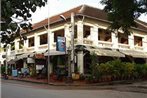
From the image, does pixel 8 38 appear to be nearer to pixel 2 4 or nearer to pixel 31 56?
pixel 2 4

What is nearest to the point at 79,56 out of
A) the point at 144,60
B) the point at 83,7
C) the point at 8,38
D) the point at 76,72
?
the point at 76,72

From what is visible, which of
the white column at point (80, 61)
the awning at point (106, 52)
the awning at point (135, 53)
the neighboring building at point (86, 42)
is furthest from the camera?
the awning at point (135, 53)

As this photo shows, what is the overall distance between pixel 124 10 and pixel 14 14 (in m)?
9.96

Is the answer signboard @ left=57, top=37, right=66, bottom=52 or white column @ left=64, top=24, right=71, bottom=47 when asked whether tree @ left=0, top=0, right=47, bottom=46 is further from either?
white column @ left=64, top=24, right=71, bottom=47

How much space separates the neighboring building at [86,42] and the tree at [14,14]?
2017 centimetres

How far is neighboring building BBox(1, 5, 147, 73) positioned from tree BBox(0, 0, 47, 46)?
794 inches

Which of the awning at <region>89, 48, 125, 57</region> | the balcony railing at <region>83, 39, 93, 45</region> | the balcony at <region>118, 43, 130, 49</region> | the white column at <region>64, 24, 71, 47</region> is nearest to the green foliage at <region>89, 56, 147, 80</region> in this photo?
the awning at <region>89, 48, 125, 57</region>

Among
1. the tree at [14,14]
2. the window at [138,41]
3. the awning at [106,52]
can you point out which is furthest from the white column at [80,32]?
the tree at [14,14]

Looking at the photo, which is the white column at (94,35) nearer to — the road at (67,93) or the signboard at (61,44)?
the signboard at (61,44)

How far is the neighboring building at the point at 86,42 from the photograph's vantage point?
33375 mm

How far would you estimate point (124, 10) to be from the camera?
57.9 feet

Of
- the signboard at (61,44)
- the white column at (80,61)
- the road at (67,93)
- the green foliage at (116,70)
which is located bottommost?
the road at (67,93)

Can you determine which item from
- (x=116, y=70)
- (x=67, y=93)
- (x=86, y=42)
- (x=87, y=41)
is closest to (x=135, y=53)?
(x=87, y=41)

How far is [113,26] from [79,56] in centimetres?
1293
